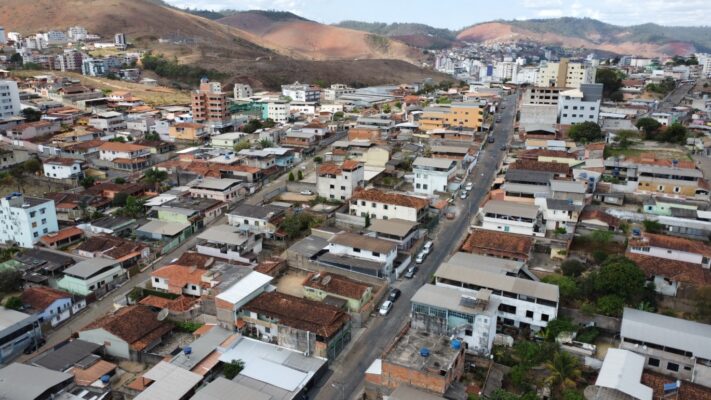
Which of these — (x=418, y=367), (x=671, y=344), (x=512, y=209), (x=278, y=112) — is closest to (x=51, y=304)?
(x=418, y=367)

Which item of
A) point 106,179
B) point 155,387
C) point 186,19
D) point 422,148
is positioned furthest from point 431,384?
A: point 186,19

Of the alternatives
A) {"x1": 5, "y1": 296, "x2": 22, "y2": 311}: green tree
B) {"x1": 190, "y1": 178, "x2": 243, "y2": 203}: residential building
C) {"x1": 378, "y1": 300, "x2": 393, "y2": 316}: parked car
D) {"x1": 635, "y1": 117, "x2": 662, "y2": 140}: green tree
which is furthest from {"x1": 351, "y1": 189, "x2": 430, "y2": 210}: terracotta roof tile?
{"x1": 635, "y1": 117, "x2": 662, "y2": 140}: green tree

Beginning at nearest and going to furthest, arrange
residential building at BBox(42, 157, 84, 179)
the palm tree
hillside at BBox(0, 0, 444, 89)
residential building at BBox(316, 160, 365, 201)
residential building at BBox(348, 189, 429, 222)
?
the palm tree < residential building at BBox(348, 189, 429, 222) < residential building at BBox(316, 160, 365, 201) < residential building at BBox(42, 157, 84, 179) < hillside at BBox(0, 0, 444, 89)

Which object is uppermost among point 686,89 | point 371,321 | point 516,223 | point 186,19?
point 186,19

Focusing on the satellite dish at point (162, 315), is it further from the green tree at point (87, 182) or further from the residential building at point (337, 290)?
the green tree at point (87, 182)

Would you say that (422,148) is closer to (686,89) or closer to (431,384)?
(431,384)

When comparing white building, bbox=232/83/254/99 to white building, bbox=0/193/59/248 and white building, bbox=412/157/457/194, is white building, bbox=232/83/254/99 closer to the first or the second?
white building, bbox=412/157/457/194

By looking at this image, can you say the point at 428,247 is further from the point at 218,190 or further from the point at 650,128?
the point at 650,128
